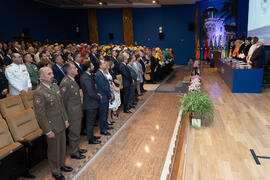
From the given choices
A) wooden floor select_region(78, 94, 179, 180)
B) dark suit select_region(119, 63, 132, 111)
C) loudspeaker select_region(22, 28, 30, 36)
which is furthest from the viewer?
Result: loudspeaker select_region(22, 28, 30, 36)

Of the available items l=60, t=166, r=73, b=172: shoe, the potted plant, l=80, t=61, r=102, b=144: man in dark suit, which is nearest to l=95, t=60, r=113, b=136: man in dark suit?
l=80, t=61, r=102, b=144: man in dark suit

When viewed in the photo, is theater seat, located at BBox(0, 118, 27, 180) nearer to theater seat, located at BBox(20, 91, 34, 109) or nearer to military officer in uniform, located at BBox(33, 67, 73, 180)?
military officer in uniform, located at BBox(33, 67, 73, 180)

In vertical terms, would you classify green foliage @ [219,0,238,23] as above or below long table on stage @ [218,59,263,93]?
above

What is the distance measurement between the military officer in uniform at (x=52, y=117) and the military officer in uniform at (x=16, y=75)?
180cm

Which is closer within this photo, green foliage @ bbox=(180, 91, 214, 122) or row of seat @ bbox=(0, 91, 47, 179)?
row of seat @ bbox=(0, 91, 47, 179)

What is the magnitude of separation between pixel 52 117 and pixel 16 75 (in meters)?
1.97

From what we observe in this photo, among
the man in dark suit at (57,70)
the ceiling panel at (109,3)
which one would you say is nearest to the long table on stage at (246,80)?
the man in dark suit at (57,70)

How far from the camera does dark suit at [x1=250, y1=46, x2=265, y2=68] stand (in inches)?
252

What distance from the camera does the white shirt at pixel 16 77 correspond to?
4012 mm

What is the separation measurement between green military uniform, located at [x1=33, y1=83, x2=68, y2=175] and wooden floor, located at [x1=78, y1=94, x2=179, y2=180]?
1.43 feet

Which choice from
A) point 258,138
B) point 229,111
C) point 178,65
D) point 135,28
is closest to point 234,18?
point 178,65

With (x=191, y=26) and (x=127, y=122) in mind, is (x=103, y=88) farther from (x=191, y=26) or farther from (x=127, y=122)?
(x=191, y=26)

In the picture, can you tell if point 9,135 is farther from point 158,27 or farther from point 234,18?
point 158,27

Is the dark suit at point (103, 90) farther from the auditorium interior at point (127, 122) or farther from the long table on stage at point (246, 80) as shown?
the long table on stage at point (246, 80)
